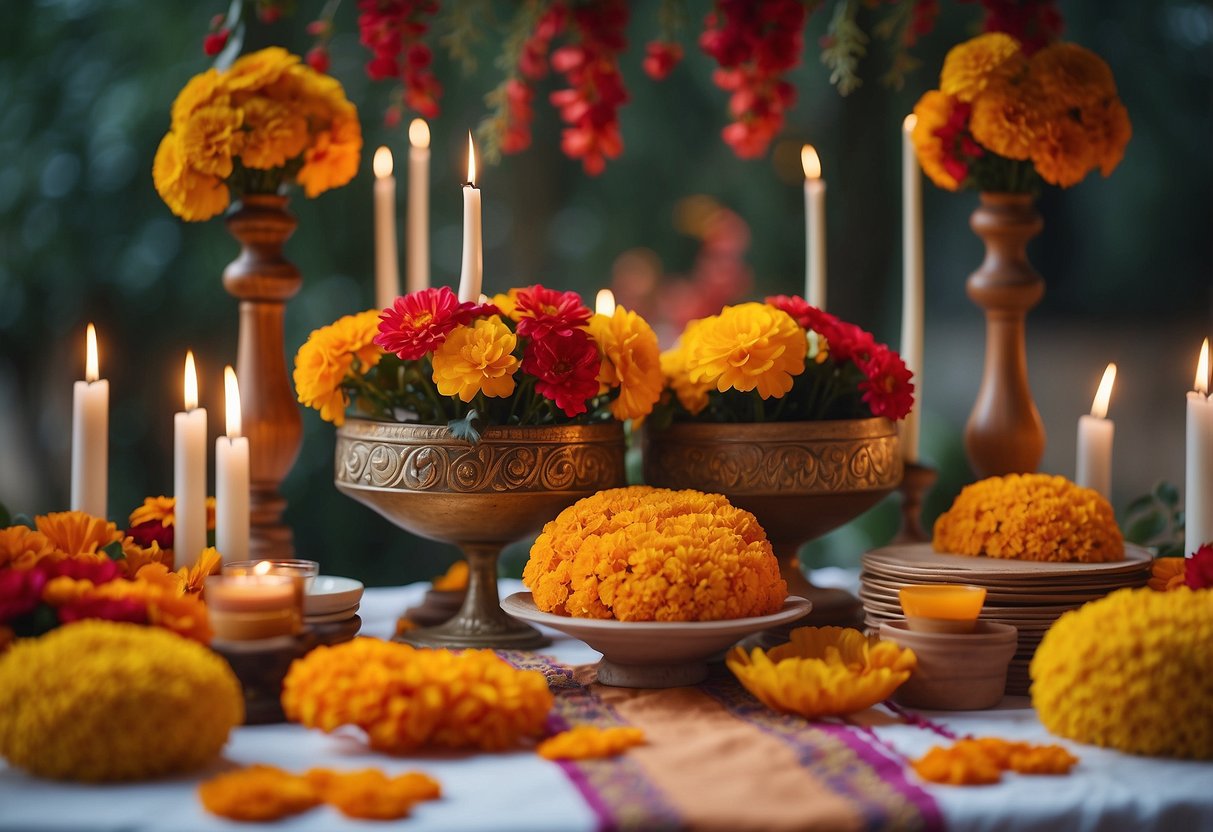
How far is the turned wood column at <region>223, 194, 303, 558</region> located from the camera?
5.22 feet

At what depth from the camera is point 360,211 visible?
2.96m

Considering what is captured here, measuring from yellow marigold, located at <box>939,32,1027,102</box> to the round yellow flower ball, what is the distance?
1142mm

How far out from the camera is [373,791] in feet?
2.95

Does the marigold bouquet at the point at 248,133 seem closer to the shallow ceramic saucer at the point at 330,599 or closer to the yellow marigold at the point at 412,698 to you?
the shallow ceramic saucer at the point at 330,599

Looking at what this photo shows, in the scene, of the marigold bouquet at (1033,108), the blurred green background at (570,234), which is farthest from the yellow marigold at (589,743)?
the blurred green background at (570,234)

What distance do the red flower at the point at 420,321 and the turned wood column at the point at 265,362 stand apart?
35 centimetres

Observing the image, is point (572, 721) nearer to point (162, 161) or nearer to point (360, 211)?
point (162, 161)

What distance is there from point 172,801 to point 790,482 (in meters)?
0.75

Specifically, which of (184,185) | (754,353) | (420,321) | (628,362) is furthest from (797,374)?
(184,185)

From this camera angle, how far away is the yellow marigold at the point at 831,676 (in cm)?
113

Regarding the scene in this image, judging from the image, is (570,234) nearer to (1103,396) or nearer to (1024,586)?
(1103,396)

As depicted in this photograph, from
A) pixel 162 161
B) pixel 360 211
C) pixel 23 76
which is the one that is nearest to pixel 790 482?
pixel 162 161

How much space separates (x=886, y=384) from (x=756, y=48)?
542 millimetres

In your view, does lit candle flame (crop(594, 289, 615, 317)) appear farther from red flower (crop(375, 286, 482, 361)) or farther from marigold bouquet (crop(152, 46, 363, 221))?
marigold bouquet (crop(152, 46, 363, 221))
